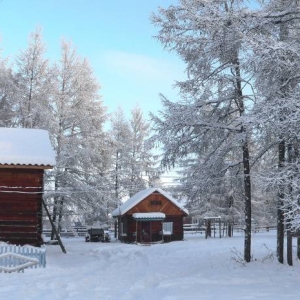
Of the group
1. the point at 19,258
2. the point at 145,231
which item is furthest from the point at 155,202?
the point at 19,258

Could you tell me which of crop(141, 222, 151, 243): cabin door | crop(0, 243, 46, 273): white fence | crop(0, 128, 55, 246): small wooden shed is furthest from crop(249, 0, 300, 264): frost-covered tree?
crop(141, 222, 151, 243): cabin door

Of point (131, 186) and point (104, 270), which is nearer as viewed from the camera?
point (104, 270)

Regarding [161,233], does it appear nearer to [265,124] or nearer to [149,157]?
[149,157]

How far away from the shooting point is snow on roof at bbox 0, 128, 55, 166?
1730 cm

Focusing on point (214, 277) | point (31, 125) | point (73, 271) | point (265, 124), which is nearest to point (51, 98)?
point (31, 125)

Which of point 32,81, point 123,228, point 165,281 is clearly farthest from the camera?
point 123,228

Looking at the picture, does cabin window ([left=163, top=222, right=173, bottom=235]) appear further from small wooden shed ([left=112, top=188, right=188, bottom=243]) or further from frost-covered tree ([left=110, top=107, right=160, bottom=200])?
frost-covered tree ([left=110, top=107, right=160, bottom=200])

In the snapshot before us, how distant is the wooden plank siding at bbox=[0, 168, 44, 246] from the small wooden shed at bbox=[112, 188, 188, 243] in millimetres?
19296

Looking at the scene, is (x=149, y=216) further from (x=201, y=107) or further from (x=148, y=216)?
(x=201, y=107)

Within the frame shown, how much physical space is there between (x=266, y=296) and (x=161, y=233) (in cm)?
2857

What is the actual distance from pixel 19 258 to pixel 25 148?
501 centimetres

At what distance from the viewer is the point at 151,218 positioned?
1467 inches

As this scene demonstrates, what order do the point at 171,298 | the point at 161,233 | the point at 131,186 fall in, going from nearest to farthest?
the point at 171,298
the point at 161,233
the point at 131,186

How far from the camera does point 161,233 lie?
38062 mm
